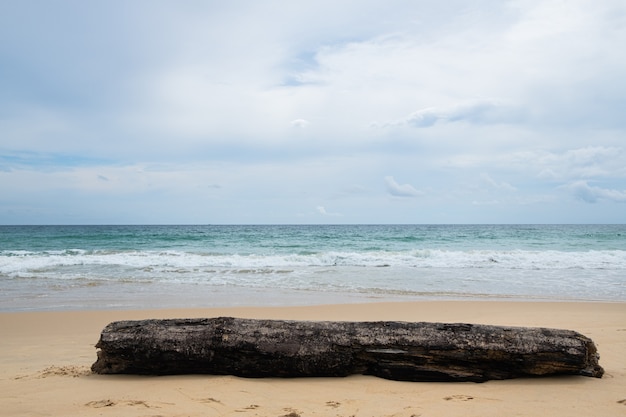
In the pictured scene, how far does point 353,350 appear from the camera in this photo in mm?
4113

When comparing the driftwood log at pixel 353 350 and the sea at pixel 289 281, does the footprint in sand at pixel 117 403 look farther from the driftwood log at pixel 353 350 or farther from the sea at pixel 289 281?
the sea at pixel 289 281

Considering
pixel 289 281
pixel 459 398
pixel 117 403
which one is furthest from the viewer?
pixel 289 281

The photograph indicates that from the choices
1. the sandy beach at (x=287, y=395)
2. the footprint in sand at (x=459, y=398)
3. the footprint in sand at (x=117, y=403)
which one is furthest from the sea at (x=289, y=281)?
the footprint in sand at (x=459, y=398)

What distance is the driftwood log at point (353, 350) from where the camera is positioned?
4.03 meters

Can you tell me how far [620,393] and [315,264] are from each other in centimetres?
1826

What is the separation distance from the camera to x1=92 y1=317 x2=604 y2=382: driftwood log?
403cm

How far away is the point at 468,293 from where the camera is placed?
1227 cm

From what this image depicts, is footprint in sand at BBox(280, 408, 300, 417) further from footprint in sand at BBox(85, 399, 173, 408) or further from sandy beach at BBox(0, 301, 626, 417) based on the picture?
footprint in sand at BBox(85, 399, 173, 408)

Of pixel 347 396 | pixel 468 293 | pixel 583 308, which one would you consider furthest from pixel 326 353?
pixel 468 293

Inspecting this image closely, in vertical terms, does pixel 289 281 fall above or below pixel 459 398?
below

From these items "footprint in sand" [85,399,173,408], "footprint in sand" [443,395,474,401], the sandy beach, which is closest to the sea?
the sandy beach

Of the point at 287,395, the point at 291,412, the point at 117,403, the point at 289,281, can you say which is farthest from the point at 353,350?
the point at 289,281

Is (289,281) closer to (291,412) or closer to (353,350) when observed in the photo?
(353,350)

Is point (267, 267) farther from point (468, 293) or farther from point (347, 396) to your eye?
point (347, 396)
